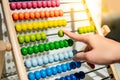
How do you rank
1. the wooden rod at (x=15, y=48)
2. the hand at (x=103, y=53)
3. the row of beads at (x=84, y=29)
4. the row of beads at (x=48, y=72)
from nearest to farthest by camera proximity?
the hand at (x=103, y=53)
the wooden rod at (x=15, y=48)
the row of beads at (x=48, y=72)
the row of beads at (x=84, y=29)

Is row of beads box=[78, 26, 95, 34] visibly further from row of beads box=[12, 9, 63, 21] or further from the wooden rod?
the wooden rod

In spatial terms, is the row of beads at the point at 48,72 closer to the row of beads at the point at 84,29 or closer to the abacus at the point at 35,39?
the abacus at the point at 35,39

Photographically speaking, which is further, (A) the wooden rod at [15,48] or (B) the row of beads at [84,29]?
(B) the row of beads at [84,29]

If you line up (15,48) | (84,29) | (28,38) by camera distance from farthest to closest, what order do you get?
(84,29) < (28,38) < (15,48)

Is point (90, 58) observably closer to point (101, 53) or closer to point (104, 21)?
point (101, 53)

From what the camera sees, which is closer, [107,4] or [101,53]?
[101,53]

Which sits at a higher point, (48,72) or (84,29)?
(84,29)

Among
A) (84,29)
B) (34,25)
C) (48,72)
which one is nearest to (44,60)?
(48,72)

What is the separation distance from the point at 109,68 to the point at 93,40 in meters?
0.55

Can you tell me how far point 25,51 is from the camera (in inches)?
35.3

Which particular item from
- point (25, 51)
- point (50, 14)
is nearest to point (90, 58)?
point (25, 51)

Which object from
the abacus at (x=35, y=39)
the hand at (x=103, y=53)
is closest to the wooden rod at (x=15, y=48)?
the abacus at (x=35, y=39)

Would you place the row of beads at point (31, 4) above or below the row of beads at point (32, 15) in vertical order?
above

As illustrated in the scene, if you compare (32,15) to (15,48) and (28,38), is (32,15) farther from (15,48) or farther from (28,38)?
(15,48)
